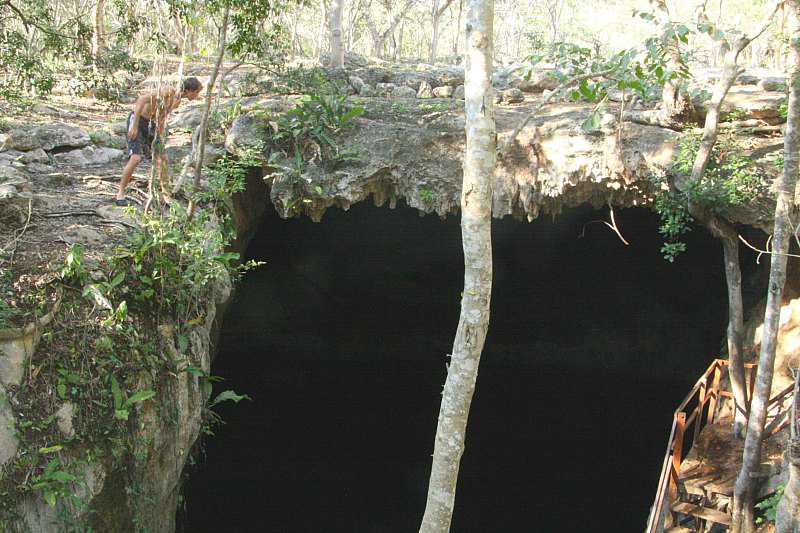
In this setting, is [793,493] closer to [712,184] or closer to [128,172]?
[712,184]

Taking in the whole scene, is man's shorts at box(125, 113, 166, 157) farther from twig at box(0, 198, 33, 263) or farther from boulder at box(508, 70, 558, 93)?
boulder at box(508, 70, 558, 93)

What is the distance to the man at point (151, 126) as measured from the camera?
25.8ft

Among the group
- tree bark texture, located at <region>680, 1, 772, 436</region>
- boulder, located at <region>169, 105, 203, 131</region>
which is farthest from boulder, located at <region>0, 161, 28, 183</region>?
tree bark texture, located at <region>680, 1, 772, 436</region>

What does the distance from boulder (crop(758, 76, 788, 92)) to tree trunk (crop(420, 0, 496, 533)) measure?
7.73 metres

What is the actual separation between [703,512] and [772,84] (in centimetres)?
699

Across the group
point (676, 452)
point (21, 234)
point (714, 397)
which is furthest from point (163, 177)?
point (714, 397)

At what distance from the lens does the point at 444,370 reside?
15016mm

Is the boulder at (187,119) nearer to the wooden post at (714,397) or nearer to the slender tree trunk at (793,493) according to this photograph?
the wooden post at (714,397)

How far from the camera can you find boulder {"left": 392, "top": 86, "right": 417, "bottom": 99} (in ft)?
42.8

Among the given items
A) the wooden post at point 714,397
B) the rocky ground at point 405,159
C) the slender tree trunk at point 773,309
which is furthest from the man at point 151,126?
the wooden post at point 714,397

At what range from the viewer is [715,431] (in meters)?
9.67

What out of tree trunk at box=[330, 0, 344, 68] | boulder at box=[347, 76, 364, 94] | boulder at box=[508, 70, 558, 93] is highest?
tree trunk at box=[330, 0, 344, 68]

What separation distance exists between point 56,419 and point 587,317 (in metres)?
11.7

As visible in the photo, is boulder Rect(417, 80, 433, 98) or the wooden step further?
boulder Rect(417, 80, 433, 98)
